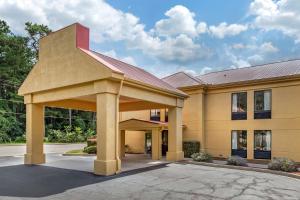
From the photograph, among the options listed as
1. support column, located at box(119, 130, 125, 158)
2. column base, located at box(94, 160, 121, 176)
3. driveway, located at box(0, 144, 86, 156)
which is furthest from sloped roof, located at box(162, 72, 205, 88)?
driveway, located at box(0, 144, 86, 156)

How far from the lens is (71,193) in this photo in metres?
9.63

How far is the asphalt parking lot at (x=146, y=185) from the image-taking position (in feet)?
31.3

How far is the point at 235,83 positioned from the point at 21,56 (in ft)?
113

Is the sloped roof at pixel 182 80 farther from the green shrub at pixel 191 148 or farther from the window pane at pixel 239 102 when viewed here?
the green shrub at pixel 191 148

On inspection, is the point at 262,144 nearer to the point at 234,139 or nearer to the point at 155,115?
the point at 234,139

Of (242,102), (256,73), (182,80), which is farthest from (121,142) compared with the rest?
(256,73)

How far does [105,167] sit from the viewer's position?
12625mm

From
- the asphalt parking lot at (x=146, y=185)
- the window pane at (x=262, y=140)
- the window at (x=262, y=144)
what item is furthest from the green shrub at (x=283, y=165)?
the window pane at (x=262, y=140)

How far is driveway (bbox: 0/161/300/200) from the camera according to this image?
376 inches

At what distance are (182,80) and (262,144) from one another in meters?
8.07

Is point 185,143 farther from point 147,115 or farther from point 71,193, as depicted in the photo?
point 71,193

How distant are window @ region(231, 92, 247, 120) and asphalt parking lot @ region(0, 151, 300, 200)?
22.1ft

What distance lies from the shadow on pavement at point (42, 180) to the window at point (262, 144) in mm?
8639

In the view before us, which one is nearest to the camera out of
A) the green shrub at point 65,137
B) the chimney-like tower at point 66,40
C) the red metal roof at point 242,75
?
the chimney-like tower at point 66,40
